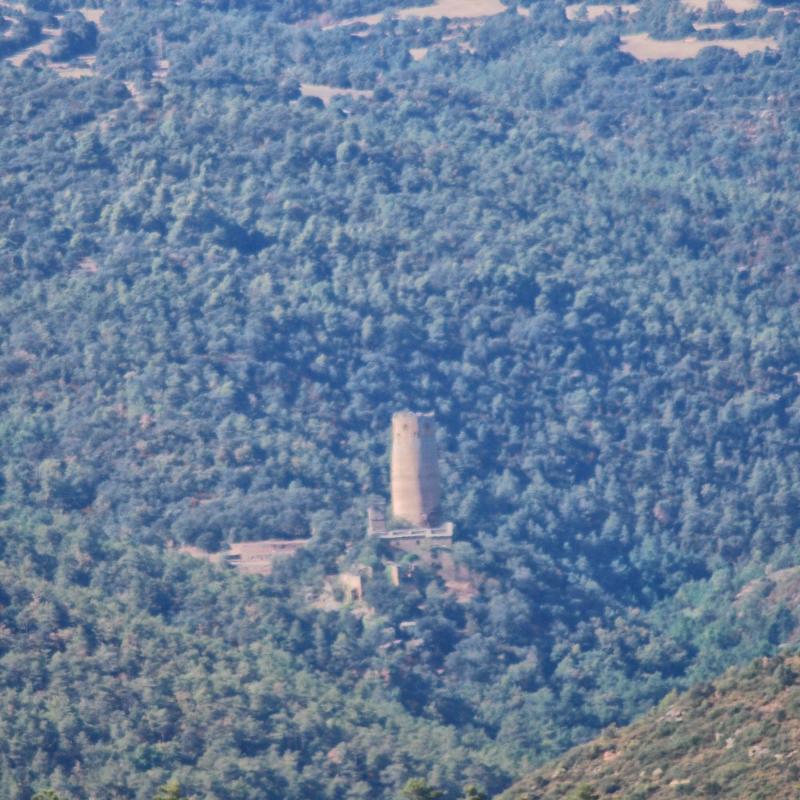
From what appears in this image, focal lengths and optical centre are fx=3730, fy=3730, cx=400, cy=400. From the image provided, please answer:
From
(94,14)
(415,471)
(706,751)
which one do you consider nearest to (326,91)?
(94,14)

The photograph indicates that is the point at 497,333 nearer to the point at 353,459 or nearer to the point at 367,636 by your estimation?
the point at 353,459

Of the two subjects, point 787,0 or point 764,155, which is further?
point 787,0

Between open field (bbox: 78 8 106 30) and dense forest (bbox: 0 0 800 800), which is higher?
open field (bbox: 78 8 106 30)

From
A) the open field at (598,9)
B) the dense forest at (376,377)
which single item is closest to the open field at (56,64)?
the dense forest at (376,377)

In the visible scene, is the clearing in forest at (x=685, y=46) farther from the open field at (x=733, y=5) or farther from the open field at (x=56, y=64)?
the open field at (x=56, y=64)

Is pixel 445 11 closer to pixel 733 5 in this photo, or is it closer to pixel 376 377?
pixel 733 5

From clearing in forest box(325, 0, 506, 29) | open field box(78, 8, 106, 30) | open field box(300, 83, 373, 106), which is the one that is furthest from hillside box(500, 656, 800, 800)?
clearing in forest box(325, 0, 506, 29)

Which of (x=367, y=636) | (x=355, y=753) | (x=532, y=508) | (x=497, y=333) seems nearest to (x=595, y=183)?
(x=497, y=333)

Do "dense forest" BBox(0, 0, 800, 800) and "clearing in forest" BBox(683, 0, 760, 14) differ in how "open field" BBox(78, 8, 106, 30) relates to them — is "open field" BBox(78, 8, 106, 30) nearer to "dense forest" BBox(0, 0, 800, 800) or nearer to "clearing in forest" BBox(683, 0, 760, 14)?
"dense forest" BBox(0, 0, 800, 800)
